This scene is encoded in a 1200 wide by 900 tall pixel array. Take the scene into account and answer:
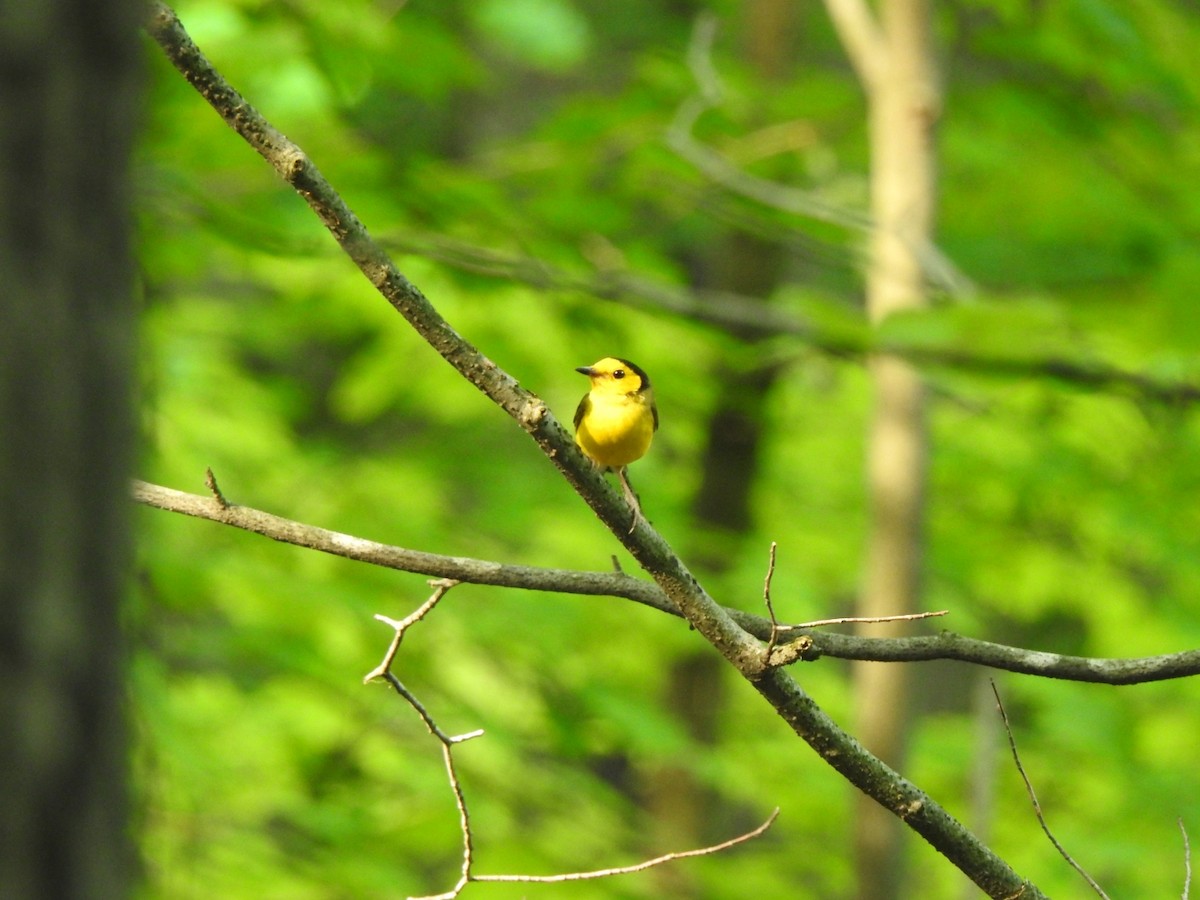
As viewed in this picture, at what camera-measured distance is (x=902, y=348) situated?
5301mm

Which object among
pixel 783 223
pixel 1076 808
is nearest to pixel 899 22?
pixel 783 223

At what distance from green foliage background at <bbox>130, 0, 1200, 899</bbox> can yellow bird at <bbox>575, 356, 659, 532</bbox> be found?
3.72 ft

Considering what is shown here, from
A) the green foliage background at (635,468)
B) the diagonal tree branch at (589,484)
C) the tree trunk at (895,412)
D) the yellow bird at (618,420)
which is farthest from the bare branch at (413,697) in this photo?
the tree trunk at (895,412)

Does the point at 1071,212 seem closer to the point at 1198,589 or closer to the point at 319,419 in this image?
the point at 1198,589

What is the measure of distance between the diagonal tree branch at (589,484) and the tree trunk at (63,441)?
973 mm

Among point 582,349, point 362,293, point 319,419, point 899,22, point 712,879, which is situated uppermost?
point 899,22

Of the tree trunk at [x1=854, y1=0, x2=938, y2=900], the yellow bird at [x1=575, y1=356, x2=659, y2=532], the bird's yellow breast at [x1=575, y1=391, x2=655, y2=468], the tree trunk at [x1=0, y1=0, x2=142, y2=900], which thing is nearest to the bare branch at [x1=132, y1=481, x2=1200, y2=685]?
the yellow bird at [x1=575, y1=356, x2=659, y2=532]

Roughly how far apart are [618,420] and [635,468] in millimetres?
6903

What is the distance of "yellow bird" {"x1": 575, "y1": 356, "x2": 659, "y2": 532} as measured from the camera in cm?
295

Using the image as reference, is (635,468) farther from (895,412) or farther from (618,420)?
(618,420)

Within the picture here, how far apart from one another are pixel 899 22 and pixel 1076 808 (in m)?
5.99

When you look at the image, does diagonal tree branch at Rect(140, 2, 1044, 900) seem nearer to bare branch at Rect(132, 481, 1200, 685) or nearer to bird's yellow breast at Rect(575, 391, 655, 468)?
bare branch at Rect(132, 481, 1200, 685)

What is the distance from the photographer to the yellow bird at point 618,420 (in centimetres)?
A: 295

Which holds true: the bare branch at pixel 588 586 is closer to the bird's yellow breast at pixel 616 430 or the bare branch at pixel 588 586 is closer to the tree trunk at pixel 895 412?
the bird's yellow breast at pixel 616 430
